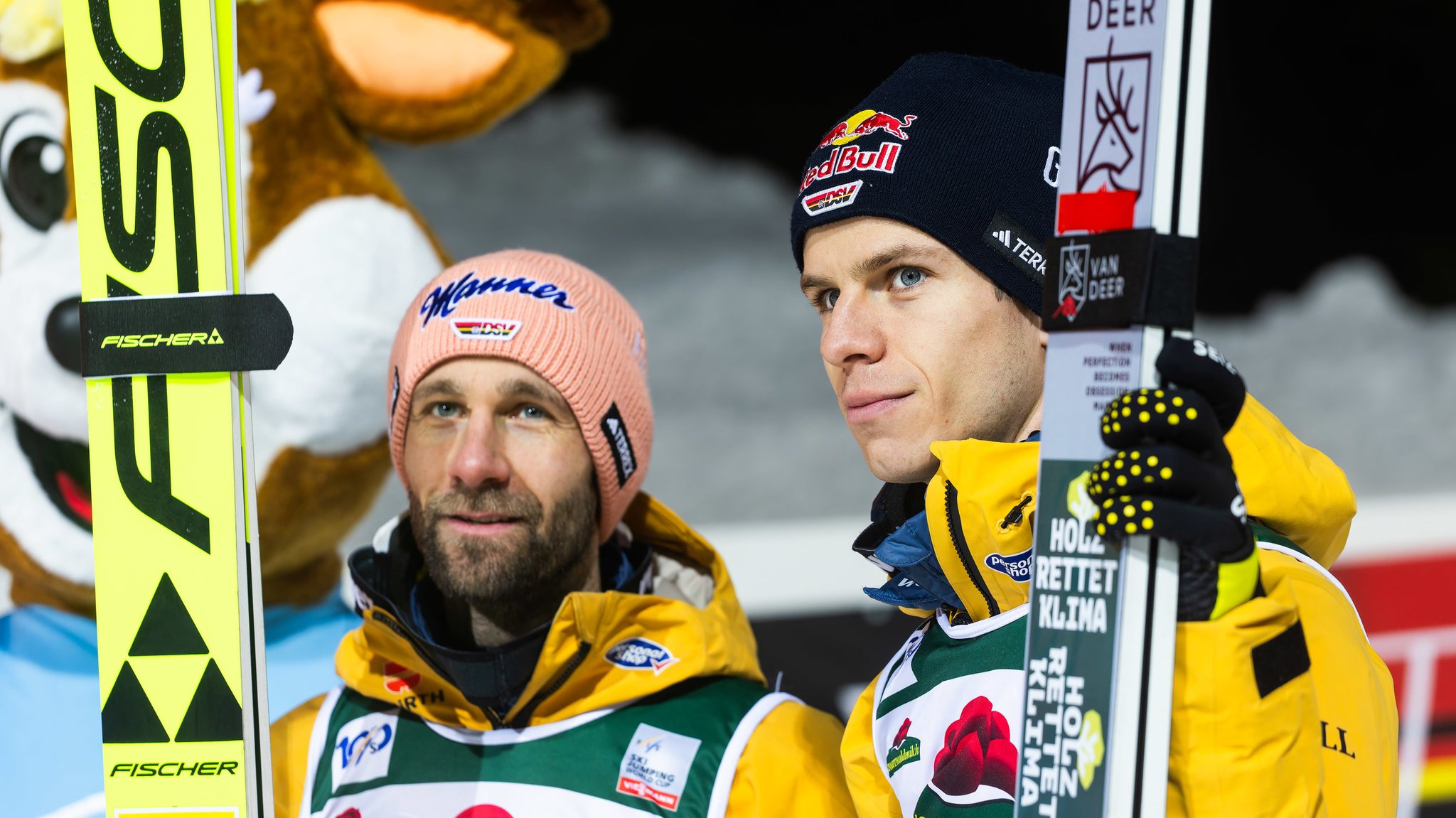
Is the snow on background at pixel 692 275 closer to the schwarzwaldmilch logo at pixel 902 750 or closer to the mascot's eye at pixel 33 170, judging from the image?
the mascot's eye at pixel 33 170

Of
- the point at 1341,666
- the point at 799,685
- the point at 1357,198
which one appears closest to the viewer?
the point at 1341,666

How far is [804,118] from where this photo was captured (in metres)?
4.07

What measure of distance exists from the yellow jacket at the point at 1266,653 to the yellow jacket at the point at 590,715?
38 cm

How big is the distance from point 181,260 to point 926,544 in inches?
31.9

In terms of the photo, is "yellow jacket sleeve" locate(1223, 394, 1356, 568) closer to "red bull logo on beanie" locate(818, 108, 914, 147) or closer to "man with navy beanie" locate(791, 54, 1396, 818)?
"man with navy beanie" locate(791, 54, 1396, 818)

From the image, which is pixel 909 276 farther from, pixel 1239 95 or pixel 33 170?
pixel 1239 95

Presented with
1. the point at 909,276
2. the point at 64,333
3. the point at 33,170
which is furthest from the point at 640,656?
the point at 33,170

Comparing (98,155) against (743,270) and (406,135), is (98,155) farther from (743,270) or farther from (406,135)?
(743,270)

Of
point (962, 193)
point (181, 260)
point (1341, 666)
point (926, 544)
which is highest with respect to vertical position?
point (962, 193)

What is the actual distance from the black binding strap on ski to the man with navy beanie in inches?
22.8

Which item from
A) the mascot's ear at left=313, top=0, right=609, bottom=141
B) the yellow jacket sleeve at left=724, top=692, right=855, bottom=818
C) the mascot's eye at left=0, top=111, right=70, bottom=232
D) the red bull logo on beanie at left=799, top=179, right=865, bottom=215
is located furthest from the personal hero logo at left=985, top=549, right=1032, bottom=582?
the mascot's eye at left=0, top=111, right=70, bottom=232

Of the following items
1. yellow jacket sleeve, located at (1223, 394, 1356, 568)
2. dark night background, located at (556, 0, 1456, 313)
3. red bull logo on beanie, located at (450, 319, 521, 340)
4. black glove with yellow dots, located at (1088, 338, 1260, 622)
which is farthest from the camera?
dark night background, located at (556, 0, 1456, 313)

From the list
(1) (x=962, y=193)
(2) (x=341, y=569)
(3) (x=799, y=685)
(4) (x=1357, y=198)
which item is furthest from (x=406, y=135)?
(4) (x=1357, y=198)

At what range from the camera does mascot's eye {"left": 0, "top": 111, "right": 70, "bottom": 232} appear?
2.25 meters
